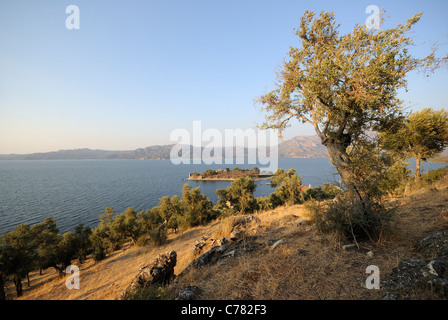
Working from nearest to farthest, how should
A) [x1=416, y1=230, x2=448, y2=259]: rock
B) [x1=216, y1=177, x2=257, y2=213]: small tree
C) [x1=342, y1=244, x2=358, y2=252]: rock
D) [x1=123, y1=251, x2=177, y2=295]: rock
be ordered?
[x1=416, y1=230, x2=448, y2=259]: rock, [x1=342, y1=244, x2=358, y2=252]: rock, [x1=123, y1=251, x2=177, y2=295]: rock, [x1=216, y1=177, x2=257, y2=213]: small tree

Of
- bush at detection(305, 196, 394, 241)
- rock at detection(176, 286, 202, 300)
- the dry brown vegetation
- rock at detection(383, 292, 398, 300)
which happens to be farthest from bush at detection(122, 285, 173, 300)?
bush at detection(305, 196, 394, 241)

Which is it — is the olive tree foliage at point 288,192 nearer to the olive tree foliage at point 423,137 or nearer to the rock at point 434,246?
the olive tree foliage at point 423,137

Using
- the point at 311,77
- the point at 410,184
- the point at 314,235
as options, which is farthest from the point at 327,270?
the point at 410,184

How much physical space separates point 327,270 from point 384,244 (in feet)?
7.68

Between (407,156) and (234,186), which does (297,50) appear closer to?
(407,156)

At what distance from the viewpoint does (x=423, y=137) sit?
51.7 feet

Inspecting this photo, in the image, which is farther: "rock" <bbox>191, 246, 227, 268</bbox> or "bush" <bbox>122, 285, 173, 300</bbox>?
"rock" <bbox>191, 246, 227, 268</bbox>

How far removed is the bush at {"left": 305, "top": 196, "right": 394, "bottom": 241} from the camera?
17.1 ft

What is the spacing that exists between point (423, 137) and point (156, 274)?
2444 centimetres

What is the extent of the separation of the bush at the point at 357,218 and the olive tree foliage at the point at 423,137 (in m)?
14.2

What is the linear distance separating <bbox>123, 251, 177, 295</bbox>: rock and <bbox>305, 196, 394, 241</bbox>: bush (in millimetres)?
5986

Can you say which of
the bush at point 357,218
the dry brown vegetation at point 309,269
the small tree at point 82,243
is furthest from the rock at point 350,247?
the small tree at point 82,243

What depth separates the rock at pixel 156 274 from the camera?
5152 mm

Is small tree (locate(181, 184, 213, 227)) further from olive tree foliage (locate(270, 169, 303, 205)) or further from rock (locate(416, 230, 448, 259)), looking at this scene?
rock (locate(416, 230, 448, 259))
